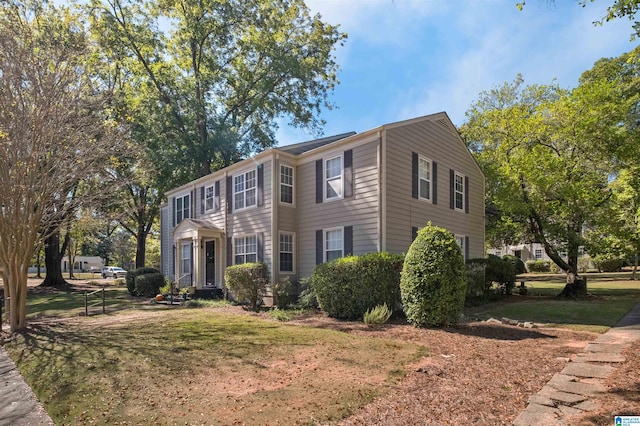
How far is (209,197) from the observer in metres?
18.1

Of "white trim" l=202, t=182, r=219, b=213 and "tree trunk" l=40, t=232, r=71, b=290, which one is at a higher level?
"white trim" l=202, t=182, r=219, b=213

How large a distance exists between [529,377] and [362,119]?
18.4m

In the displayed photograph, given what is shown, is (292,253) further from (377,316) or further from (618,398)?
(618,398)

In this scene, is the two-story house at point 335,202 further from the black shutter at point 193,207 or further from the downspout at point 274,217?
the black shutter at point 193,207

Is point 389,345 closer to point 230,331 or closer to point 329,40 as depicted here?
point 230,331

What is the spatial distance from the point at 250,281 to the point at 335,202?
150 inches

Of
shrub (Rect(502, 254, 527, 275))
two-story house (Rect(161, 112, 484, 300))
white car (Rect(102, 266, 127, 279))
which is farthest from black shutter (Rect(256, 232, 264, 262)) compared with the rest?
white car (Rect(102, 266, 127, 279))

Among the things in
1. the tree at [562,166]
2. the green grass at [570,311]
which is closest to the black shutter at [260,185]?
the green grass at [570,311]

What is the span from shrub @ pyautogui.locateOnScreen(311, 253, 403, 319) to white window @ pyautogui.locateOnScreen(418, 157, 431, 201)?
3.97m

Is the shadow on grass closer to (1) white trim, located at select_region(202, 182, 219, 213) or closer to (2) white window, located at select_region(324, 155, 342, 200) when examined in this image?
(2) white window, located at select_region(324, 155, 342, 200)

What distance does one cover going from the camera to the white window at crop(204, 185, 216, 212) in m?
17.7

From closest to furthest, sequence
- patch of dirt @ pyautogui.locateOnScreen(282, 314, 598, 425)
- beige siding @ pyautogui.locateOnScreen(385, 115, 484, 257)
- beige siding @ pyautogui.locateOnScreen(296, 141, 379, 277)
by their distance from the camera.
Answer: patch of dirt @ pyautogui.locateOnScreen(282, 314, 598, 425) → beige siding @ pyautogui.locateOnScreen(296, 141, 379, 277) → beige siding @ pyautogui.locateOnScreen(385, 115, 484, 257)

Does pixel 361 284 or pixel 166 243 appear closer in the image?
pixel 361 284

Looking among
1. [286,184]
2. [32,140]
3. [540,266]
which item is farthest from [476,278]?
[540,266]
